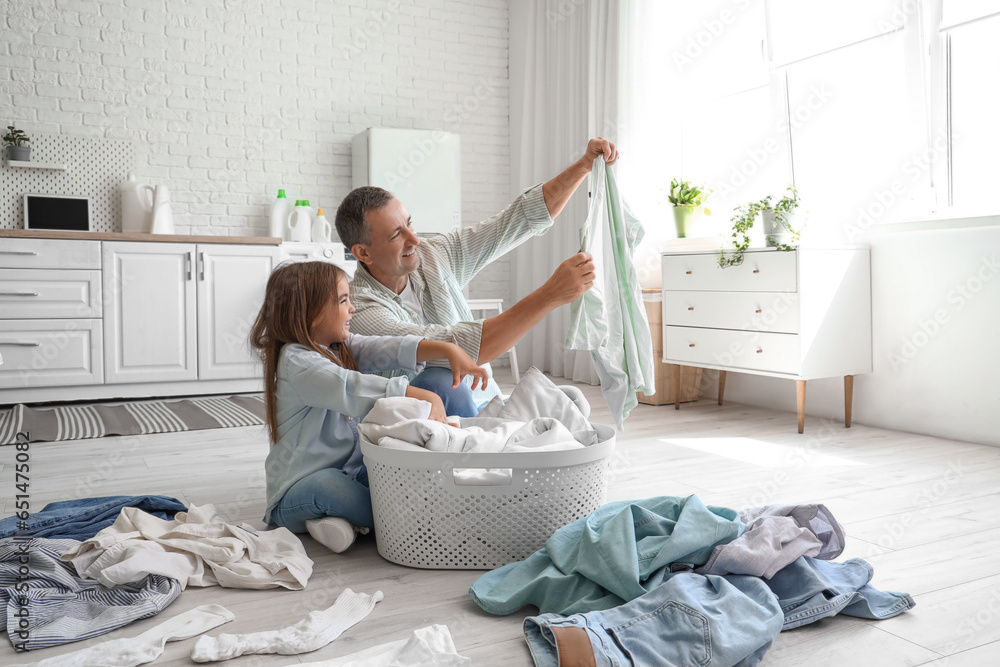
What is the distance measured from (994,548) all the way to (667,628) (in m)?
0.92

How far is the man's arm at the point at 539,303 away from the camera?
167cm

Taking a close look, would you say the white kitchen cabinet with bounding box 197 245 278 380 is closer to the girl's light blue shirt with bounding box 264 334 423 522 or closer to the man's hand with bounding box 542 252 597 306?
the girl's light blue shirt with bounding box 264 334 423 522

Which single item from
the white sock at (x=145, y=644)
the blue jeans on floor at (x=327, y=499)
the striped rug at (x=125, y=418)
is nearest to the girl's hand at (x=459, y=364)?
the blue jeans on floor at (x=327, y=499)

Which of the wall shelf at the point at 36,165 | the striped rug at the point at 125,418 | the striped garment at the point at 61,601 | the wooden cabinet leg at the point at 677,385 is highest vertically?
the wall shelf at the point at 36,165

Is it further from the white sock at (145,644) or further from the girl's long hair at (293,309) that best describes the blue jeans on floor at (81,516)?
the white sock at (145,644)

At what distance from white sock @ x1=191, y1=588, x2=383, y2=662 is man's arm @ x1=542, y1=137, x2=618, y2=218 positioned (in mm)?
1183

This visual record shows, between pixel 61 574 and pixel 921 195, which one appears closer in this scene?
pixel 61 574

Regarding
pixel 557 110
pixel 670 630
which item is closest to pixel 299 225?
pixel 557 110

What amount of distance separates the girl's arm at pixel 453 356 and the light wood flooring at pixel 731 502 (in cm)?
43

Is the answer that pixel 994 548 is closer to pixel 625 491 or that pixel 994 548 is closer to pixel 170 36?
pixel 625 491

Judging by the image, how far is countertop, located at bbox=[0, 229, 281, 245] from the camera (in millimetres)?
3709

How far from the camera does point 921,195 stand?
2.98 m

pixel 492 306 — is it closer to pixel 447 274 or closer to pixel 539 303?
pixel 447 274

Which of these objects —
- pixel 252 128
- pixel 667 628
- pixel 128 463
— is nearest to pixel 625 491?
pixel 667 628
